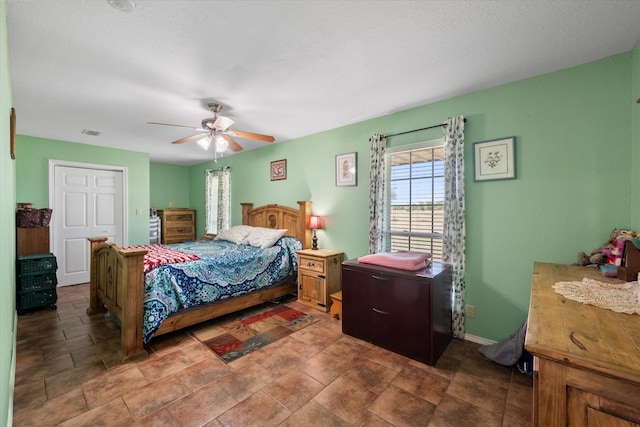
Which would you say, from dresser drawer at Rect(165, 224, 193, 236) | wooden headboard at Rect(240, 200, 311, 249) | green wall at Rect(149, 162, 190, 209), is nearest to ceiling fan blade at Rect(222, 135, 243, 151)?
wooden headboard at Rect(240, 200, 311, 249)

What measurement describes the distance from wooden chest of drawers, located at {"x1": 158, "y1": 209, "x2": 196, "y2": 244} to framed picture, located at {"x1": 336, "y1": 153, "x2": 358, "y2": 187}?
420 cm

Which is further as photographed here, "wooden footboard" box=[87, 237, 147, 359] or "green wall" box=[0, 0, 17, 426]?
"wooden footboard" box=[87, 237, 147, 359]

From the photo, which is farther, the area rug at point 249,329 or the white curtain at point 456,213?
the white curtain at point 456,213

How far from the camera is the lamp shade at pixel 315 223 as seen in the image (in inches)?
149

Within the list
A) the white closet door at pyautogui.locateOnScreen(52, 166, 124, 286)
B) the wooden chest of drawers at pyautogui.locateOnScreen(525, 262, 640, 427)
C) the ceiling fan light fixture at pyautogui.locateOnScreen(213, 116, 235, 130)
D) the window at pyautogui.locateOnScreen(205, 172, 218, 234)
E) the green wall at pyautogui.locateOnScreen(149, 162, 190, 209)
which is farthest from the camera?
the green wall at pyautogui.locateOnScreen(149, 162, 190, 209)

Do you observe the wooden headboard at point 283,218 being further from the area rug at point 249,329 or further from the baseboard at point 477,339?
the baseboard at point 477,339

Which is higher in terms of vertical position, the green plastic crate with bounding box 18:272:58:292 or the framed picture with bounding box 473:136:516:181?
the framed picture with bounding box 473:136:516:181

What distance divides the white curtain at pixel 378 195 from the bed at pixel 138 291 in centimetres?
111

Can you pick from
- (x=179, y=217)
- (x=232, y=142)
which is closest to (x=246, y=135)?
(x=232, y=142)

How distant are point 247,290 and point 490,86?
10.9 ft

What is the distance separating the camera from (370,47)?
6.14ft

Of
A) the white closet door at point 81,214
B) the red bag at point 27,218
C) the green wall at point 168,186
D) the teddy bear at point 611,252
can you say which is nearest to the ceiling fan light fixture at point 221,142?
the red bag at point 27,218

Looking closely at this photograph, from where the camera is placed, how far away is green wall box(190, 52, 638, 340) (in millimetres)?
1997

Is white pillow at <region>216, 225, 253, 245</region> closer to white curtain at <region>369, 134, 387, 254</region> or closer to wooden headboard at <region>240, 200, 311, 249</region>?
wooden headboard at <region>240, 200, 311, 249</region>
